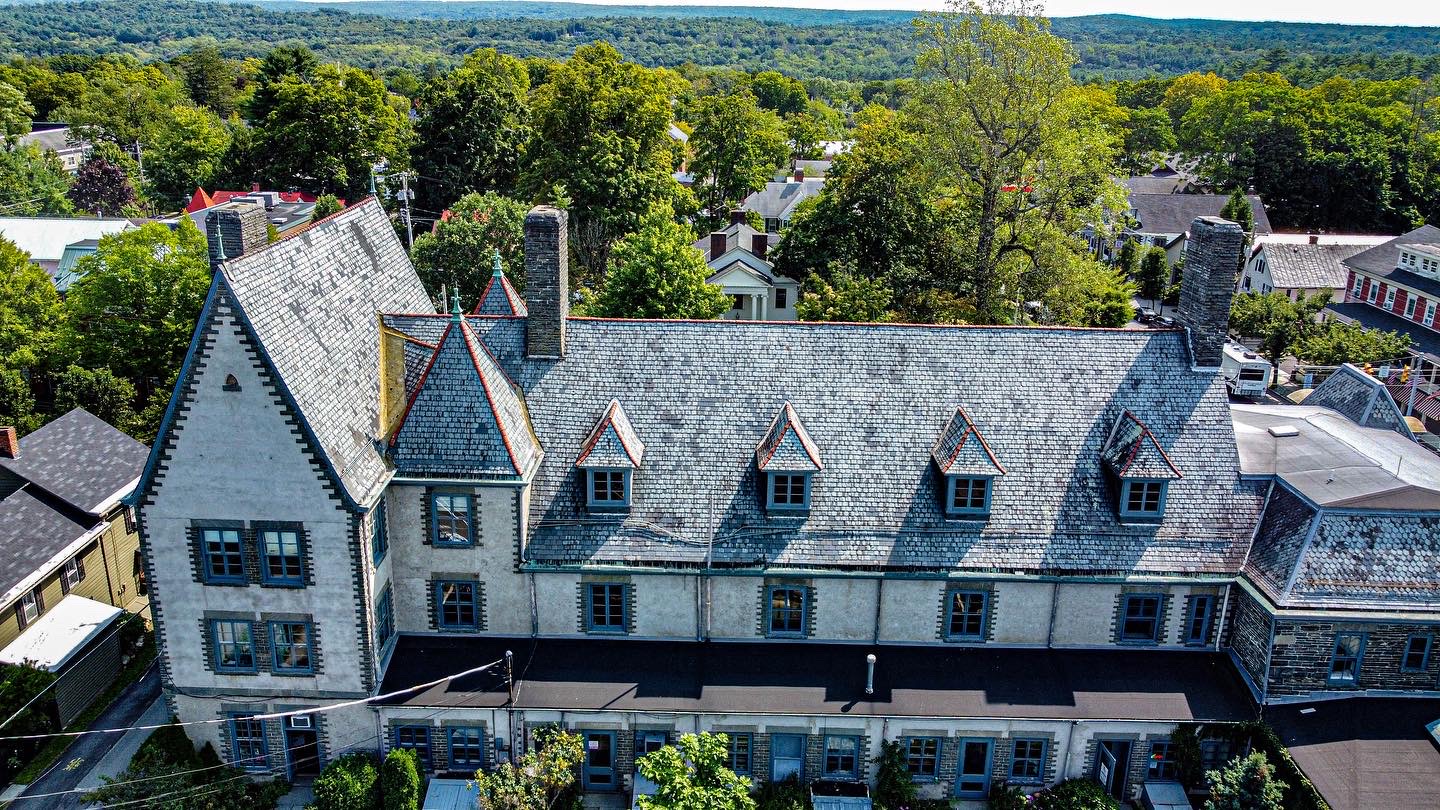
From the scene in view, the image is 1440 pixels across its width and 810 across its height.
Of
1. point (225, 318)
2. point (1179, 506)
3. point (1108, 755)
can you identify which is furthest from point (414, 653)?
point (1179, 506)

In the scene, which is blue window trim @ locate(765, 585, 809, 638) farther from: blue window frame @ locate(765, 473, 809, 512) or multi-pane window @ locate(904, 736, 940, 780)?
multi-pane window @ locate(904, 736, 940, 780)

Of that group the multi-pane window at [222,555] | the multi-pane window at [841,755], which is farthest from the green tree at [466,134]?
the multi-pane window at [841,755]

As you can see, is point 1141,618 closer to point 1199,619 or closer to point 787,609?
point 1199,619

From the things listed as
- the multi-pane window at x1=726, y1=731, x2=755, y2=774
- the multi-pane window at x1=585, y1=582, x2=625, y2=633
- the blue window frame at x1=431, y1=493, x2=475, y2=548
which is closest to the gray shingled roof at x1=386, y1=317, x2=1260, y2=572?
the multi-pane window at x1=585, y1=582, x2=625, y2=633

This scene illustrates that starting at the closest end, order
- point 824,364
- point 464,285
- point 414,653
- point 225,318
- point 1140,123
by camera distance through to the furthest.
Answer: point 225,318
point 414,653
point 824,364
point 464,285
point 1140,123

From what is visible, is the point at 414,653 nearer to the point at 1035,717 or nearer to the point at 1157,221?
the point at 1035,717

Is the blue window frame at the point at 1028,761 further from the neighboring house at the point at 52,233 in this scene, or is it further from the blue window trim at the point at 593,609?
the neighboring house at the point at 52,233
